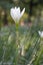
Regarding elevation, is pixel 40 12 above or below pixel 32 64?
below

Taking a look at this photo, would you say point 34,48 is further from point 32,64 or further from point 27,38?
point 27,38

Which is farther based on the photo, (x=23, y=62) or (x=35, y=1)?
(x=35, y=1)

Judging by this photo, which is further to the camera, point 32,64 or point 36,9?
point 36,9

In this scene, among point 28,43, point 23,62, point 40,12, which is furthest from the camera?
point 40,12

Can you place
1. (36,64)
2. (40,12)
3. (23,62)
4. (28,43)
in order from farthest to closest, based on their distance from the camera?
1. (40,12)
2. (28,43)
3. (23,62)
4. (36,64)

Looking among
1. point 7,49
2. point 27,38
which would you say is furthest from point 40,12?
point 7,49

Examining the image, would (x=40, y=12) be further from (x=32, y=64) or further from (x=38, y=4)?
(x=32, y=64)

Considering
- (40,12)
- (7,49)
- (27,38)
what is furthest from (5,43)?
(40,12)

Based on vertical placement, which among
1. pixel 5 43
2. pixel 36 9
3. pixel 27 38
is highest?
pixel 5 43

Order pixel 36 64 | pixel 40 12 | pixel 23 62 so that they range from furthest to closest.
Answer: pixel 40 12
pixel 23 62
pixel 36 64
